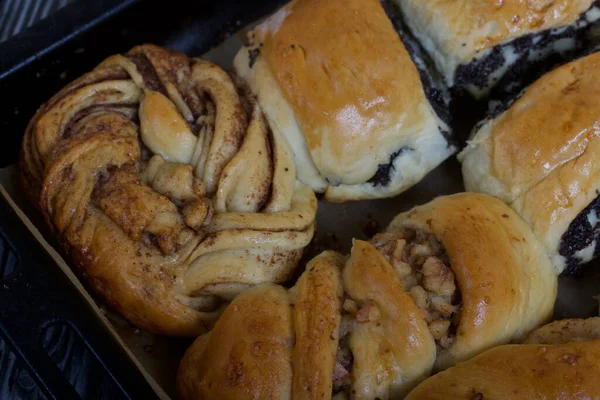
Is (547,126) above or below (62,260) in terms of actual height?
below

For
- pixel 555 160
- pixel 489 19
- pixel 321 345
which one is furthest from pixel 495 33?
pixel 321 345

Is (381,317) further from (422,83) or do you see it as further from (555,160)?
(422,83)

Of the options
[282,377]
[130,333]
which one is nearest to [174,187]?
[130,333]

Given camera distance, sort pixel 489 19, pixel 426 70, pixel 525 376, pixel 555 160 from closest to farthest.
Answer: pixel 525 376 < pixel 555 160 < pixel 489 19 < pixel 426 70

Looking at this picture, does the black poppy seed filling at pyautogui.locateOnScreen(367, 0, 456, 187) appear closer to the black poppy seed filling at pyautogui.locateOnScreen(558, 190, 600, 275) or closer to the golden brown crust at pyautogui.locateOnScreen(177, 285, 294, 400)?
the black poppy seed filling at pyautogui.locateOnScreen(558, 190, 600, 275)

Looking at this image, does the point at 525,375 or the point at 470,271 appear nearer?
the point at 525,375
